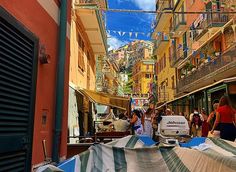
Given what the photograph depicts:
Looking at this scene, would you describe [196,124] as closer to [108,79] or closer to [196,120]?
[196,120]

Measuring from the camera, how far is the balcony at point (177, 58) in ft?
116

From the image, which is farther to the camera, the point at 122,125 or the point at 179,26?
the point at 179,26

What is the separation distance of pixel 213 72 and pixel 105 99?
1312 cm

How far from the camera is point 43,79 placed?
4.81m

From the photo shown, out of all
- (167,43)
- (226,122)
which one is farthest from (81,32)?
(167,43)

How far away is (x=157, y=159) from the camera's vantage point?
108 inches

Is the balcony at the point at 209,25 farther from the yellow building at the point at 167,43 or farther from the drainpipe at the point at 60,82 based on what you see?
the drainpipe at the point at 60,82

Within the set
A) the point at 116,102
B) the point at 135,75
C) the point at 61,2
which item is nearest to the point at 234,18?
the point at 116,102

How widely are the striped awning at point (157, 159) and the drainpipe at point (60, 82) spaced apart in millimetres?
2324

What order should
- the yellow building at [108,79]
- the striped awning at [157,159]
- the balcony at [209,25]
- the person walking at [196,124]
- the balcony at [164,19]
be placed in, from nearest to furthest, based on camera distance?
the striped awning at [157,159]
the person walking at [196,124]
the balcony at [209,25]
the balcony at [164,19]
the yellow building at [108,79]

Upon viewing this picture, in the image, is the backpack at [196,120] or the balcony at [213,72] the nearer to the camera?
the backpack at [196,120]

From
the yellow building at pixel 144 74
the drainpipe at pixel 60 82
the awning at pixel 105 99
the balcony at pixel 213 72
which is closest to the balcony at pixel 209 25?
the balcony at pixel 213 72

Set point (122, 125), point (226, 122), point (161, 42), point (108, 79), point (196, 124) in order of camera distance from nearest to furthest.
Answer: point (226, 122), point (122, 125), point (196, 124), point (161, 42), point (108, 79)

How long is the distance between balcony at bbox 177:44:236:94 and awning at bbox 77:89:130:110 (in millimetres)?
8739
